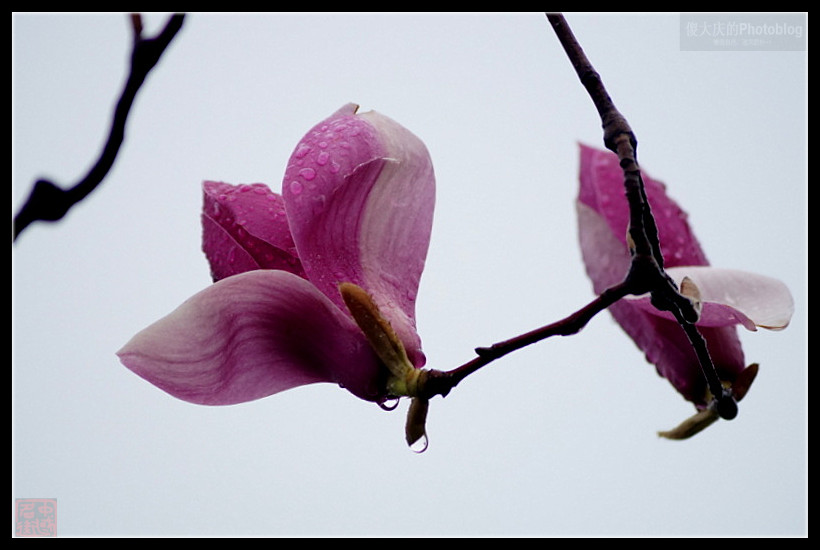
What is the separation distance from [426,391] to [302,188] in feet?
0.30

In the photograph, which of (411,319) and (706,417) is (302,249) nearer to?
(411,319)

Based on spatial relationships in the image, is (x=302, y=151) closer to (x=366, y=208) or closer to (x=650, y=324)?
(x=366, y=208)

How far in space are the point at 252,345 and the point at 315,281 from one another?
4 centimetres

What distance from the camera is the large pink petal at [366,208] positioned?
30 cm

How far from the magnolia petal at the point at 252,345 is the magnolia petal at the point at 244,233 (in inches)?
1.3

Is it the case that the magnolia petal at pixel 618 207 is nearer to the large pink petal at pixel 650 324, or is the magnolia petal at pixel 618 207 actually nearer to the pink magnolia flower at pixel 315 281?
the large pink petal at pixel 650 324

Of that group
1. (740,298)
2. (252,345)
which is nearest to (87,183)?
(252,345)

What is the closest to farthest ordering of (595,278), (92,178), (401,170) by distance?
(92,178) → (401,170) → (595,278)

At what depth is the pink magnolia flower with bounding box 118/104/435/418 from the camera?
277 mm

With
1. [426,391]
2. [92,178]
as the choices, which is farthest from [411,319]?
[92,178]

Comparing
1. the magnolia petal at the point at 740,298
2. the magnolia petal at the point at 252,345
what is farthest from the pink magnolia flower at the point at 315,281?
the magnolia petal at the point at 740,298

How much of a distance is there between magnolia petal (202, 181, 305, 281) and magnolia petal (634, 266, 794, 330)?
0.58 feet

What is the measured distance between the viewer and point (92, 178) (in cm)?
21

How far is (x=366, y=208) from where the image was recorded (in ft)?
1.04
